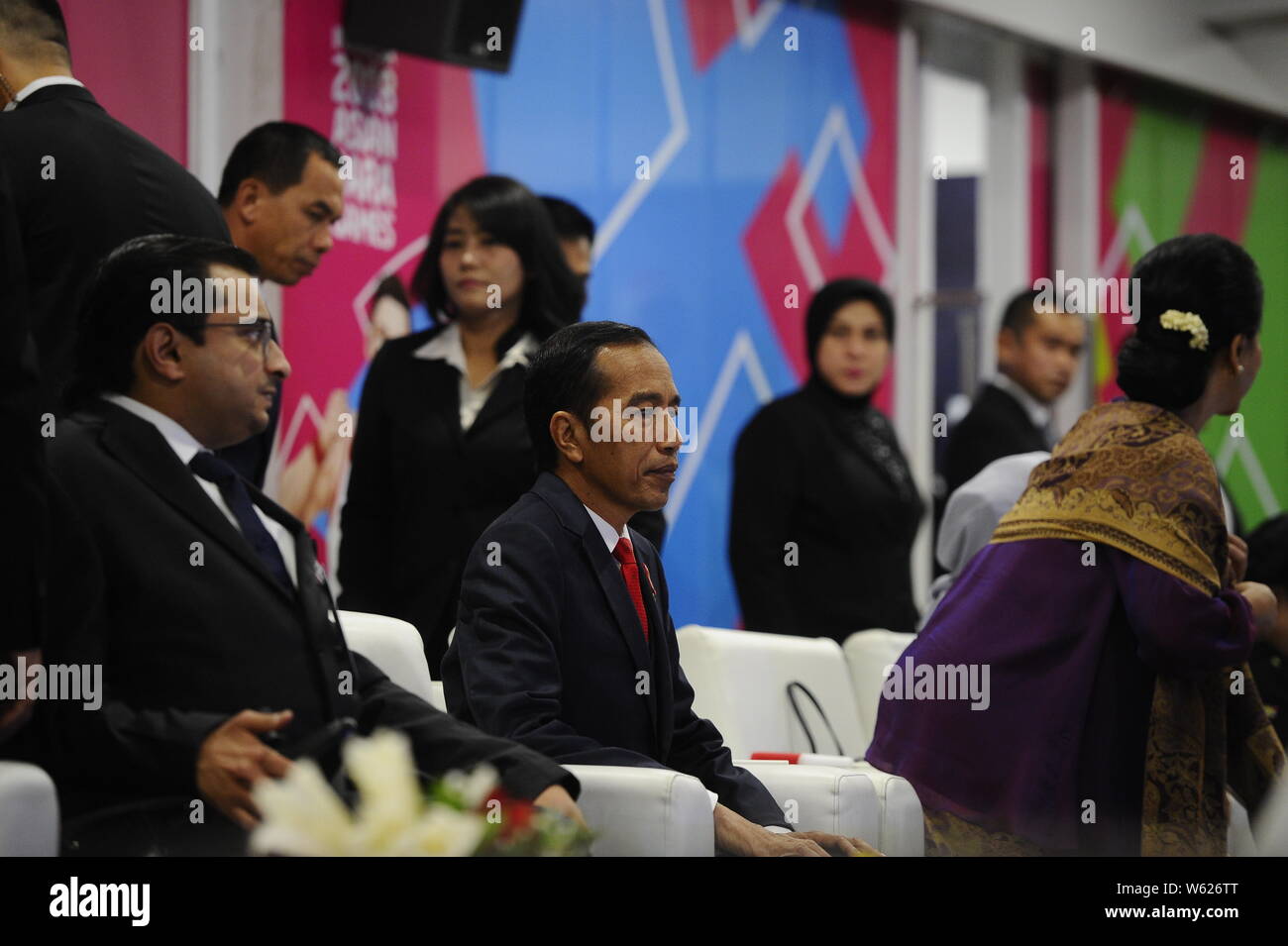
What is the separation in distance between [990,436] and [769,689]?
201 centimetres

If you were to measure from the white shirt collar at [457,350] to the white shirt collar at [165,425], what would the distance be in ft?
5.46

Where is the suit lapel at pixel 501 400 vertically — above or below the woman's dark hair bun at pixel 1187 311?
below

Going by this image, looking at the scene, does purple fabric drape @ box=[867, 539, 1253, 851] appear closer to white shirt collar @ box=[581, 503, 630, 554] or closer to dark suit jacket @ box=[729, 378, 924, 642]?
white shirt collar @ box=[581, 503, 630, 554]

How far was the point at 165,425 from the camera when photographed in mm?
2244

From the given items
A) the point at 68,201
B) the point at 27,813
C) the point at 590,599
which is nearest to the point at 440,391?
the point at 68,201

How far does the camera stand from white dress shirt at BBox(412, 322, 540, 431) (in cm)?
387

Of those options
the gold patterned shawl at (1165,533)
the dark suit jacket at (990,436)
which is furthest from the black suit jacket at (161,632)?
the dark suit jacket at (990,436)

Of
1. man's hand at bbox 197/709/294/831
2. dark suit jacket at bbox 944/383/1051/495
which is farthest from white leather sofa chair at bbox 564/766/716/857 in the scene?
dark suit jacket at bbox 944/383/1051/495

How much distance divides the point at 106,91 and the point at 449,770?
9.81ft

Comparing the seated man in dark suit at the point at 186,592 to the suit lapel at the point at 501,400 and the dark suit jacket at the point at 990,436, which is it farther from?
the dark suit jacket at the point at 990,436

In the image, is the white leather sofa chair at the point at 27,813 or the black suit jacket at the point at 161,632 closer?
the white leather sofa chair at the point at 27,813

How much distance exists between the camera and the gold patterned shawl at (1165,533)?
2918 millimetres

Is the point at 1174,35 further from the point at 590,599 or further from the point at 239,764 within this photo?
the point at 239,764
